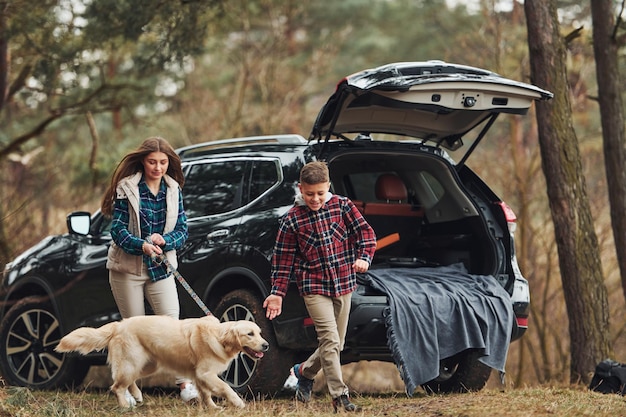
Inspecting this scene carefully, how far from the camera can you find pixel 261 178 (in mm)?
7344

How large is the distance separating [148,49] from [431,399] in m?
7.99

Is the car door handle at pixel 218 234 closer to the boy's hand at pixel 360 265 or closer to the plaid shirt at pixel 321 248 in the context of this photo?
the plaid shirt at pixel 321 248

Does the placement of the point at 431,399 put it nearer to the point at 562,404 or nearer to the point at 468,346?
the point at 468,346

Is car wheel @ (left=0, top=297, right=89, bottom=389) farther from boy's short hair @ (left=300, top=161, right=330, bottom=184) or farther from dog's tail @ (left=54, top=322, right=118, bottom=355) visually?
boy's short hair @ (left=300, top=161, right=330, bottom=184)

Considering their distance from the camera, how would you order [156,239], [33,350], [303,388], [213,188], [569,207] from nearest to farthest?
1. [156,239]
2. [303,388]
3. [213,188]
4. [33,350]
5. [569,207]

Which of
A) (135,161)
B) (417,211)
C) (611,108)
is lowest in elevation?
(417,211)

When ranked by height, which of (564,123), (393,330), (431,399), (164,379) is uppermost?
(564,123)

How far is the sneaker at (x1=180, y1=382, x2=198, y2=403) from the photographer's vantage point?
22.5ft

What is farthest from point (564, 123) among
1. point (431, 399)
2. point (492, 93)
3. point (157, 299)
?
point (157, 299)

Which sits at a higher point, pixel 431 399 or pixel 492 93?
pixel 492 93

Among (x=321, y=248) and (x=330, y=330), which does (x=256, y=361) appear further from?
(x=321, y=248)

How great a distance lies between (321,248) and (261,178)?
1.22 m

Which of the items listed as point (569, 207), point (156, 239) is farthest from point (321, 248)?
point (569, 207)

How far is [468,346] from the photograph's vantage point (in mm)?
6914
